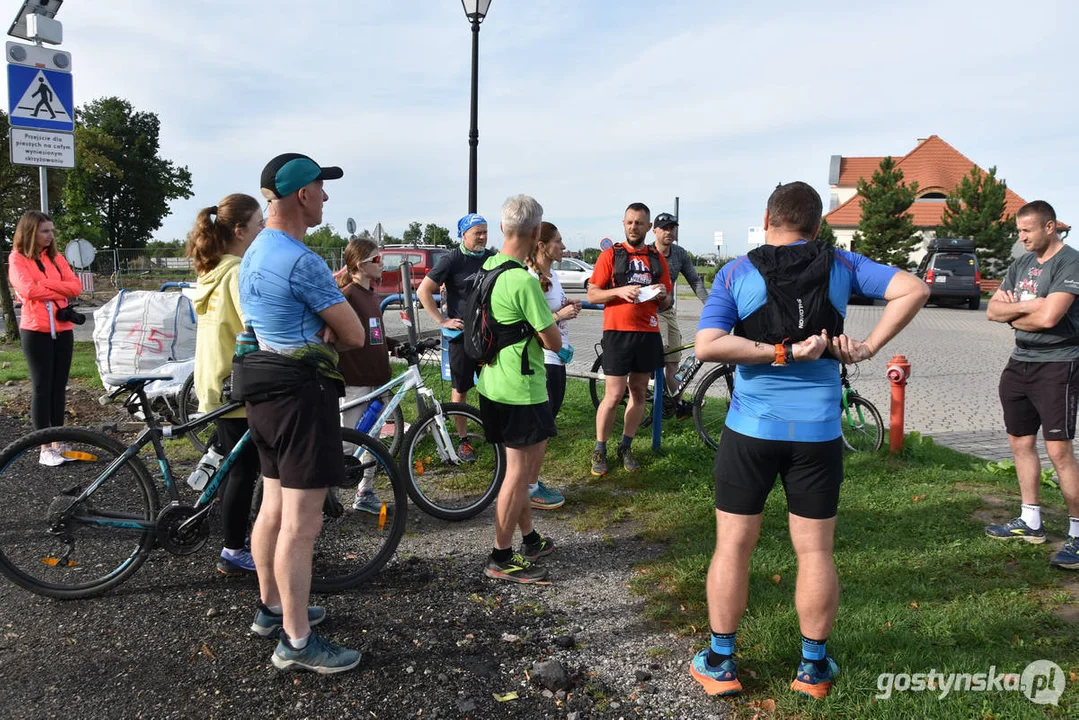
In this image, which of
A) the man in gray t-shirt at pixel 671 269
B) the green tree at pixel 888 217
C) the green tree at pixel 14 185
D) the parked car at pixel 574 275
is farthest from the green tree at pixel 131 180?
the man in gray t-shirt at pixel 671 269

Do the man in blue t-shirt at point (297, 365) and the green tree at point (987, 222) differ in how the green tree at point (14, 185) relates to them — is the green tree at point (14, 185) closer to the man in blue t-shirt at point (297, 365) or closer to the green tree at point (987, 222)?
the man in blue t-shirt at point (297, 365)

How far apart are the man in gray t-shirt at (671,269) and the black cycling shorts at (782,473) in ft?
14.4

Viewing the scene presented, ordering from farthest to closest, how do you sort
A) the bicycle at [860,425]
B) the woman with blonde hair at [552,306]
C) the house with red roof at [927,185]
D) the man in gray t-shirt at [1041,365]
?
the house with red roof at [927,185] → the bicycle at [860,425] → the woman with blonde hair at [552,306] → the man in gray t-shirt at [1041,365]

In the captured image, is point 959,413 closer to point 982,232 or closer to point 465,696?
point 465,696

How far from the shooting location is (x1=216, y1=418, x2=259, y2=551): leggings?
3668 millimetres

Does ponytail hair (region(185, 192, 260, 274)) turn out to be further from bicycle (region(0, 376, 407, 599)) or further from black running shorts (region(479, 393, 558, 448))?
black running shorts (region(479, 393, 558, 448))

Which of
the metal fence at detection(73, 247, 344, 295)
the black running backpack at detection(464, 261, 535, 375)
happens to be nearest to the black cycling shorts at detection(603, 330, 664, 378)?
the black running backpack at detection(464, 261, 535, 375)

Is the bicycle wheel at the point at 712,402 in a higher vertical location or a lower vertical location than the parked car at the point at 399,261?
lower

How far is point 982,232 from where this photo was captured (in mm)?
38312

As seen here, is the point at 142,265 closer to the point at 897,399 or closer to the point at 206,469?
the point at 206,469

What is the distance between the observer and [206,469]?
12.2ft

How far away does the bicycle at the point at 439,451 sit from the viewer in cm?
483

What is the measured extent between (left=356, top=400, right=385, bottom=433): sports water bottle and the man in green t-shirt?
1506 mm

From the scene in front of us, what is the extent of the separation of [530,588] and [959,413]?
6.44 m
